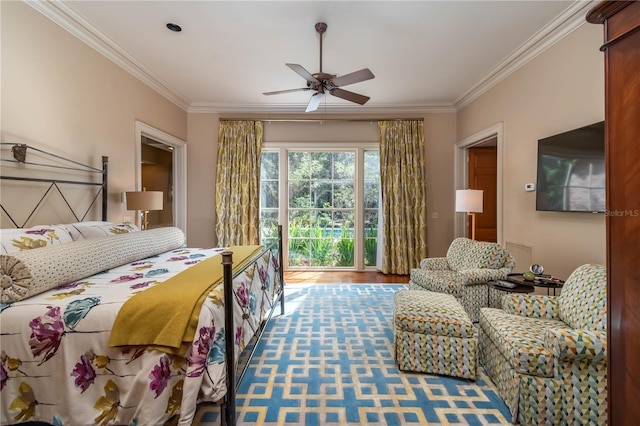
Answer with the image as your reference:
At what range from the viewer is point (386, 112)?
5.00 metres

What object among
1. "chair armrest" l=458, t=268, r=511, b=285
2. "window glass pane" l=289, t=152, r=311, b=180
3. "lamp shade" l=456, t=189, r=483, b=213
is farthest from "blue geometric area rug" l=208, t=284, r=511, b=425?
"window glass pane" l=289, t=152, r=311, b=180

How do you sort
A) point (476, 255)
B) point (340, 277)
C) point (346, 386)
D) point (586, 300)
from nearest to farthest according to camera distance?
point (586, 300)
point (346, 386)
point (476, 255)
point (340, 277)

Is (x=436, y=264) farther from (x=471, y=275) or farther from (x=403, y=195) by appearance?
(x=403, y=195)

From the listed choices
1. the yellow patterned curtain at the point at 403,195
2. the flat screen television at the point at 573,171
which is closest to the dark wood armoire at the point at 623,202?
the flat screen television at the point at 573,171

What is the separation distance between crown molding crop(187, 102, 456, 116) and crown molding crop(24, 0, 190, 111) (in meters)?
0.81

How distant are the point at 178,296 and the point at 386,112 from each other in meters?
4.59

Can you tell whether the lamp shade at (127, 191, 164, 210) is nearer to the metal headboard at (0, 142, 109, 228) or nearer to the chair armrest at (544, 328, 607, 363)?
the metal headboard at (0, 142, 109, 228)

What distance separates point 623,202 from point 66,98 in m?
3.76

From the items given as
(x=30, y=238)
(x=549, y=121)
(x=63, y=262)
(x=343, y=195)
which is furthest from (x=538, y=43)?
(x=30, y=238)

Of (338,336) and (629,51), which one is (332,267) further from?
(629,51)

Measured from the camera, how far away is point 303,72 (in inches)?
102

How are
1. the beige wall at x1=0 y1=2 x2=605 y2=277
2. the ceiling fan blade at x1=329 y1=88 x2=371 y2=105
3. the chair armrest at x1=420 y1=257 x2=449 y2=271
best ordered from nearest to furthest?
the beige wall at x1=0 y1=2 x2=605 y2=277, the ceiling fan blade at x1=329 y1=88 x2=371 y2=105, the chair armrest at x1=420 y1=257 x2=449 y2=271

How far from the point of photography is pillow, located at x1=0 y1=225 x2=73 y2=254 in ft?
5.63

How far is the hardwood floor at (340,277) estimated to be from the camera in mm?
4594
